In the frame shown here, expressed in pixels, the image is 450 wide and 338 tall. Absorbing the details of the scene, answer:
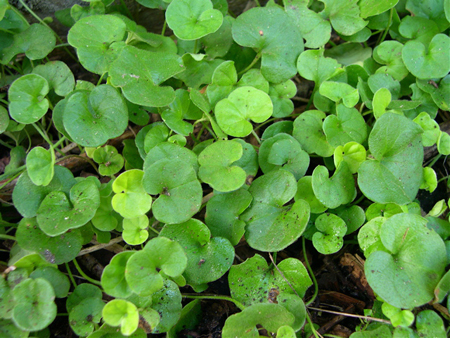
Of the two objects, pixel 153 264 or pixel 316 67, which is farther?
pixel 316 67

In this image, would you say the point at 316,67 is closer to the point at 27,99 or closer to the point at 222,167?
the point at 222,167

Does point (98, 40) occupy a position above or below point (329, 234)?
above

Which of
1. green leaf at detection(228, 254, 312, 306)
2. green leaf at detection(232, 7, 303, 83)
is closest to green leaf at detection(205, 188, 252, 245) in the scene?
green leaf at detection(228, 254, 312, 306)

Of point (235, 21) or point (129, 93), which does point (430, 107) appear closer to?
point (235, 21)

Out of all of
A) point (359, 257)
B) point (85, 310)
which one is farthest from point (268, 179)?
point (85, 310)

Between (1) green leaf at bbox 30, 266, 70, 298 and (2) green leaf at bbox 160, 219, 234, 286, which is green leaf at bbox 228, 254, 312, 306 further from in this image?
(1) green leaf at bbox 30, 266, 70, 298

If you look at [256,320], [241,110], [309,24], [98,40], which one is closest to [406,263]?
[256,320]
